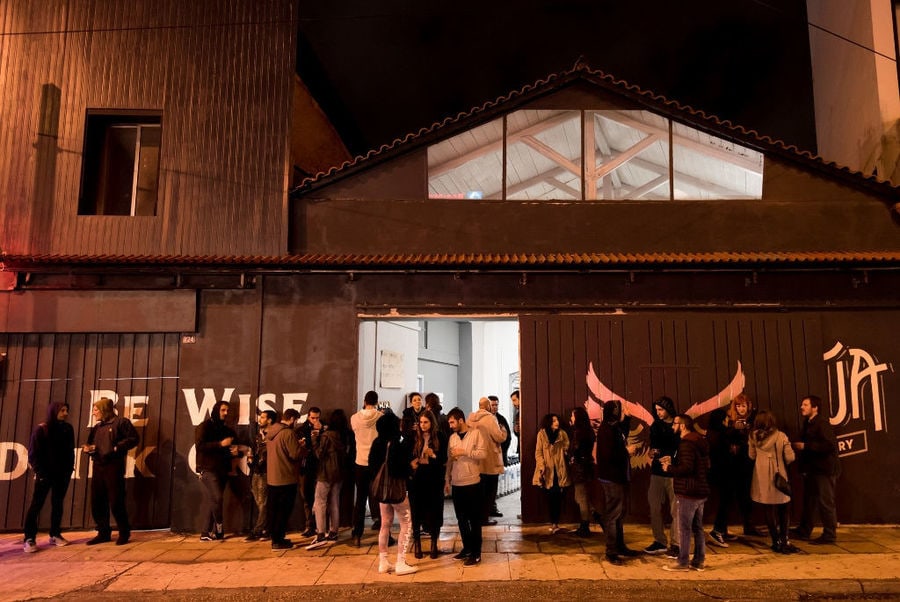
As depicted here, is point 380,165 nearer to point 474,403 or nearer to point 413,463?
point 413,463

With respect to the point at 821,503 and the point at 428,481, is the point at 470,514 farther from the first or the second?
the point at 821,503

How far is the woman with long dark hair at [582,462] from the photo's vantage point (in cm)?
852

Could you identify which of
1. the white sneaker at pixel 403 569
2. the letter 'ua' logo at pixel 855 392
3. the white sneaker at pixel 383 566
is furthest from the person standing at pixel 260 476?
the letter 'ua' logo at pixel 855 392

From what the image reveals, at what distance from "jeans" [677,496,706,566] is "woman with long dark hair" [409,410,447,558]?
2846 millimetres

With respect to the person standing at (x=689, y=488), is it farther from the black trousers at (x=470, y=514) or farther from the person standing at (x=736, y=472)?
the black trousers at (x=470, y=514)

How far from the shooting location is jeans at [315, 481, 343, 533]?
857cm

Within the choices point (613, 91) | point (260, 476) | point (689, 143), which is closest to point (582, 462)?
point (260, 476)

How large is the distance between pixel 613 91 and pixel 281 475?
8.28m

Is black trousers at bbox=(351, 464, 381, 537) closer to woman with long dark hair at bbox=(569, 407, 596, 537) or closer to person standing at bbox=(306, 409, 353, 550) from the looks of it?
person standing at bbox=(306, 409, 353, 550)

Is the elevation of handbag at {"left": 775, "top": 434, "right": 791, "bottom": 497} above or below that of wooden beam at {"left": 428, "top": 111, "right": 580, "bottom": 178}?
below

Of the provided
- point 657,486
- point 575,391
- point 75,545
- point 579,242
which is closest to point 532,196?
point 579,242

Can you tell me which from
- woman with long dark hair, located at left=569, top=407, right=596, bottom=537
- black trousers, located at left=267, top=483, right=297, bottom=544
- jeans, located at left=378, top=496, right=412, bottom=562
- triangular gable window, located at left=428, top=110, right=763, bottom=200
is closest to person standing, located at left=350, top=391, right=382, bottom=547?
black trousers, located at left=267, top=483, right=297, bottom=544

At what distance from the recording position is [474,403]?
18.4 meters

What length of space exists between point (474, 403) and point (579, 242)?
909 centimetres
